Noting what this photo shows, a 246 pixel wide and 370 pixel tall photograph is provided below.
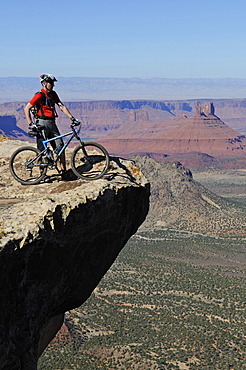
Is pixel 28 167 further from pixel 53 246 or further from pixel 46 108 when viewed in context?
pixel 53 246

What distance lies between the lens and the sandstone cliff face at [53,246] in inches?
334

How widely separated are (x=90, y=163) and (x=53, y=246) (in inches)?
164

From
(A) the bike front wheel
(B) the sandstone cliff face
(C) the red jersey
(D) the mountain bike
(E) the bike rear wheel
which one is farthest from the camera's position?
(E) the bike rear wheel

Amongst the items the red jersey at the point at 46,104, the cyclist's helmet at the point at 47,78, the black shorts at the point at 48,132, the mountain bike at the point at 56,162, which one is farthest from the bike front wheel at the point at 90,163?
the cyclist's helmet at the point at 47,78

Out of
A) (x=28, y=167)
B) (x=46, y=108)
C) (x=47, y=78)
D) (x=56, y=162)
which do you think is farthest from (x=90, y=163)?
(x=47, y=78)

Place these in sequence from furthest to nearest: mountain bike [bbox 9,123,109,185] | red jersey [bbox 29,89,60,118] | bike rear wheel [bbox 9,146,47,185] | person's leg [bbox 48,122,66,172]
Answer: bike rear wheel [bbox 9,146,47,185] → person's leg [bbox 48,122,66,172] → mountain bike [bbox 9,123,109,185] → red jersey [bbox 29,89,60,118]

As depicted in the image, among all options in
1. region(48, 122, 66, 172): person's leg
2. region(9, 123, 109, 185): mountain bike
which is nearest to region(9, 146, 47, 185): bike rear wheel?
region(9, 123, 109, 185): mountain bike

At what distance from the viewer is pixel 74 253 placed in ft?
33.0

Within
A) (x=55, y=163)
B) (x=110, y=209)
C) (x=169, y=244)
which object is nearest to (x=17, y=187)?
(x=55, y=163)

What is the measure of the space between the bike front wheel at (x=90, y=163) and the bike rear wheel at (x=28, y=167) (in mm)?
863

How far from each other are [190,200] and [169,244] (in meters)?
28.1

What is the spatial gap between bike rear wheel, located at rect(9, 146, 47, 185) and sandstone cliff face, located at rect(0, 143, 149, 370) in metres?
0.27

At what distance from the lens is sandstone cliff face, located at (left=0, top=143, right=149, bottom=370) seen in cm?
848

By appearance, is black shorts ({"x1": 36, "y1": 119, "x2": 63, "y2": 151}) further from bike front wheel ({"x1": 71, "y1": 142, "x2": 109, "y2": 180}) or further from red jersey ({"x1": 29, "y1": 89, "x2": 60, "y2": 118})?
bike front wheel ({"x1": 71, "y1": 142, "x2": 109, "y2": 180})
